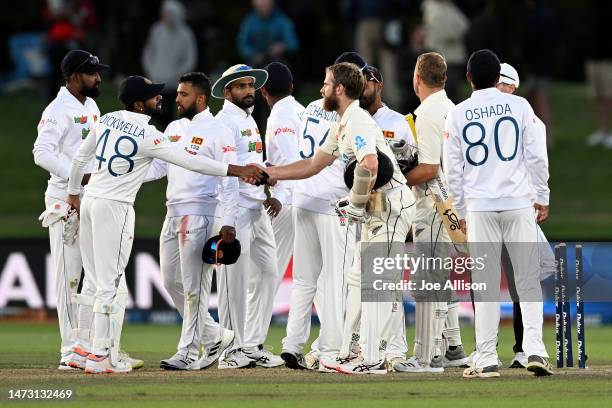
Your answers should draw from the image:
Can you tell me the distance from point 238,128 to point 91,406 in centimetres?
353

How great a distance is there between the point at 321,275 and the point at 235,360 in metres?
1.06

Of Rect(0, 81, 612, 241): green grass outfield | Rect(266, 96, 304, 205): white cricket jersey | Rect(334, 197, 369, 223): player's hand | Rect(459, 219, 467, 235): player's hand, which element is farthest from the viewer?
Rect(0, 81, 612, 241): green grass outfield

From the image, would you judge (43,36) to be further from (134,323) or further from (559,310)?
(559,310)

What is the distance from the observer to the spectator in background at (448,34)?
23906 millimetres

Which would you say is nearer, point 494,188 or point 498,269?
point 494,188

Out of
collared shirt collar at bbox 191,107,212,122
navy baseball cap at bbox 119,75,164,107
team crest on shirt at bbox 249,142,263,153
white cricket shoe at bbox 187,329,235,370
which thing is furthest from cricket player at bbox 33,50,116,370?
team crest on shirt at bbox 249,142,263,153

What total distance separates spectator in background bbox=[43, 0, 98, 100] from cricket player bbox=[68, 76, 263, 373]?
40.5 ft

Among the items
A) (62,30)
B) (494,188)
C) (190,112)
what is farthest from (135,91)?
(62,30)

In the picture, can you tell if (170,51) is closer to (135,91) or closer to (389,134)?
(135,91)

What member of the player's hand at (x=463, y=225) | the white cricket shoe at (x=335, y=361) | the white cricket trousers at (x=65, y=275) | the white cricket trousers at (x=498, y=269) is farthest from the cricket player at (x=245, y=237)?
the white cricket trousers at (x=498, y=269)

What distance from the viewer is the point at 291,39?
23.4m

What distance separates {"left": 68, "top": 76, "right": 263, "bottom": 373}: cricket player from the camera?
12844mm

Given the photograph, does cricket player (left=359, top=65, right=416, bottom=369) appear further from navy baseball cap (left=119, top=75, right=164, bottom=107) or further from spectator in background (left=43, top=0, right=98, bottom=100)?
spectator in background (left=43, top=0, right=98, bottom=100)

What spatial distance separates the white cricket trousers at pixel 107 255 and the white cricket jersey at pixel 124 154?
0.11 m
